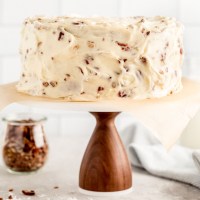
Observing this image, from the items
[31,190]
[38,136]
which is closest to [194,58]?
[38,136]

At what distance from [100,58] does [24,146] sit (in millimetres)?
395

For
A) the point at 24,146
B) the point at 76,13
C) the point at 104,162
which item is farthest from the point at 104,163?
the point at 76,13

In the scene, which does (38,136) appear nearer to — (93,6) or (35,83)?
(35,83)

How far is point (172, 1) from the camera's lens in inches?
88.9

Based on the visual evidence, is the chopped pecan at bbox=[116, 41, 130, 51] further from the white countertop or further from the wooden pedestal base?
the white countertop

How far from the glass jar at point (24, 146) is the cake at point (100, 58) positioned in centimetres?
27

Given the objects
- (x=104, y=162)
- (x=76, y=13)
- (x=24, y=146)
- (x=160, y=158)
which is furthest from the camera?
(x=76, y=13)

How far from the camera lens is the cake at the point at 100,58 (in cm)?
128

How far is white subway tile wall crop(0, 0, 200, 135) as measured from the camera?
84.3 inches

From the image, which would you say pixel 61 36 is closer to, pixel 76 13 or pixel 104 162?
pixel 104 162

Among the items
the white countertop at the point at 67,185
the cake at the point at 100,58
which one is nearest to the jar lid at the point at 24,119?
the white countertop at the point at 67,185

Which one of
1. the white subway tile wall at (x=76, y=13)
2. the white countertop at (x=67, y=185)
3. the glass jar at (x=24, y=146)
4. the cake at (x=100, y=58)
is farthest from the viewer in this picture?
the white subway tile wall at (x=76, y=13)

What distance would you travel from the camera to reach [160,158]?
1.69 metres

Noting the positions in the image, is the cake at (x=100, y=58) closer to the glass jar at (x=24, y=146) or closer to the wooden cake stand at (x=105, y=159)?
the wooden cake stand at (x=105, y=159)
